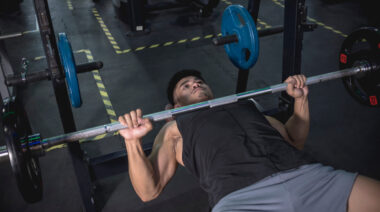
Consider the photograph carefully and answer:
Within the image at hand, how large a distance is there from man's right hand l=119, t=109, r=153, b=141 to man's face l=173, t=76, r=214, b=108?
0.55 metres

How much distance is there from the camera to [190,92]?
2.00 metres

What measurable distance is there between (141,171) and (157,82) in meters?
2.16

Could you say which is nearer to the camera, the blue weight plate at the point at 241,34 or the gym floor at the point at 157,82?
the blue weight plate at the point at 241,34

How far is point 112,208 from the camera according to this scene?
218 cm

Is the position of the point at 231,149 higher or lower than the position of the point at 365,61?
lower

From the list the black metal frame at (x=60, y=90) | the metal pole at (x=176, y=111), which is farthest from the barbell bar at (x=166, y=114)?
the black metal frame at (x=60, y=90)

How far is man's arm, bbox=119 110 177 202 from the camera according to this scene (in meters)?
1.47

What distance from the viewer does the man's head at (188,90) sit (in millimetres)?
1973

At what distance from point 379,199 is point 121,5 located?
473cm

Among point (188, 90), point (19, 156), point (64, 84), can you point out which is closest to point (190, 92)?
point (188, 90)

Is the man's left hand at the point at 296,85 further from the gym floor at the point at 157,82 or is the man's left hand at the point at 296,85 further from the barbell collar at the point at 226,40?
the gym floor at the point at 157,82

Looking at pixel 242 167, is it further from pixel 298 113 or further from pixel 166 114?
pixel 298 113

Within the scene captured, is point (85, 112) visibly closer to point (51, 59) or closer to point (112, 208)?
point (112, 208)

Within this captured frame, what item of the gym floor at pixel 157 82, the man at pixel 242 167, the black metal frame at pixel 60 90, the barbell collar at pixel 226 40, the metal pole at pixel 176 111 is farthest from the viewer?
the gym floor at pixel 157 82
